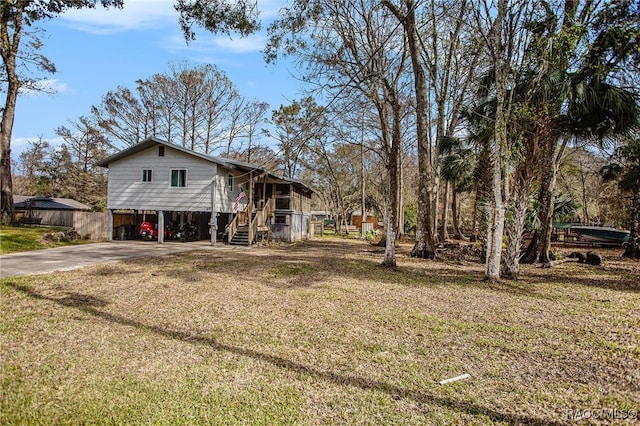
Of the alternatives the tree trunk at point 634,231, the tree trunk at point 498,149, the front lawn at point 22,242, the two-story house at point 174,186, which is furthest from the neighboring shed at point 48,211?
the tree trunk at point 634,231

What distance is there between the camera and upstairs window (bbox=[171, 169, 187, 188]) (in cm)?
1870

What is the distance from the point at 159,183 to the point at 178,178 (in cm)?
104

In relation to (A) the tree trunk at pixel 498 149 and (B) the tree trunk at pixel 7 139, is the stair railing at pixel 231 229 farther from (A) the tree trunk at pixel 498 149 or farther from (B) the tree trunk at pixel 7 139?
(A) the tree trunk at pixel 498 149

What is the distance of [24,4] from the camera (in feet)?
30.5

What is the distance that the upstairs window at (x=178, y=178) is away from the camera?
18703 millimetres

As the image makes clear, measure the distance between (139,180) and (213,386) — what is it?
17.6 meters

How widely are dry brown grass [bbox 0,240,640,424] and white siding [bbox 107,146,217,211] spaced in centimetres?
991

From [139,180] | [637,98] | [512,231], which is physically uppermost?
[637,98]

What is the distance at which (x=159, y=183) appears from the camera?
1883 cm

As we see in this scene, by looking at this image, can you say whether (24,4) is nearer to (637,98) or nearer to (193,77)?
(637,98)

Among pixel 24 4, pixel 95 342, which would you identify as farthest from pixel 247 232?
pixel 95 342

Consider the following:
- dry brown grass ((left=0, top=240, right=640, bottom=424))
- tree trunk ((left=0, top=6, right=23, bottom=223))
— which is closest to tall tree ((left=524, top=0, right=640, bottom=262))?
dry brown grass ((left=0, top=240, right=640, bottom=424))

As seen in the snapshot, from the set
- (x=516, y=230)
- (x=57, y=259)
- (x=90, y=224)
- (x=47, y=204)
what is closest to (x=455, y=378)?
(x=516, y=230)

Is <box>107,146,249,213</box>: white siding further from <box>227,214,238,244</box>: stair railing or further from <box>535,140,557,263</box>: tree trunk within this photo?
<box>535,140,557,263</box>: tree trunk
